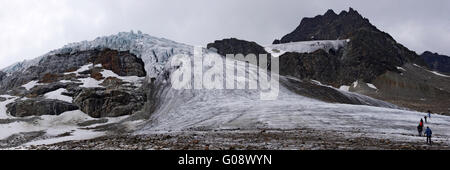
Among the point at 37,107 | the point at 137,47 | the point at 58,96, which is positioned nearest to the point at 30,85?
the point at 58,96

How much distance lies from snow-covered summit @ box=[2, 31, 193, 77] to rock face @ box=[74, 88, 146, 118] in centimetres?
1821

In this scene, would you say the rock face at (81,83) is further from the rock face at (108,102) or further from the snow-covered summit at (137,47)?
the snow-covered summit at (137,47)

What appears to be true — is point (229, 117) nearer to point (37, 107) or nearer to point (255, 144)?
point (255, 144)

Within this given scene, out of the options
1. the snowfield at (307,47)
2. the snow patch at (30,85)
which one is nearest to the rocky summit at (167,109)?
the snow patch at (30,85)

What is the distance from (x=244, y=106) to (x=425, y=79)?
15111 centimetres

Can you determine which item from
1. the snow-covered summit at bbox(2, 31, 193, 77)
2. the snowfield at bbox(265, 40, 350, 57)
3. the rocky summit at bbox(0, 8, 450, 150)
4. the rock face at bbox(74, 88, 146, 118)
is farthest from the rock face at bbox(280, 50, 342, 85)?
the rock face at bbox(74, 88, 146, 118)

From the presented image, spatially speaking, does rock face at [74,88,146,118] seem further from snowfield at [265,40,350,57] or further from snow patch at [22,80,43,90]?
snowfield at [265,40,350,57]

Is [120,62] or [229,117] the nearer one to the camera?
[229,117]

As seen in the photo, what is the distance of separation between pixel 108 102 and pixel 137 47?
137 ft

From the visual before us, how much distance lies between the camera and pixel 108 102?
5916 centimetres

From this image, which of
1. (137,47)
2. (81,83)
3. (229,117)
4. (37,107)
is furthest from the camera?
(137,47)

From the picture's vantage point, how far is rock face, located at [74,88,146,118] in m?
57.3
